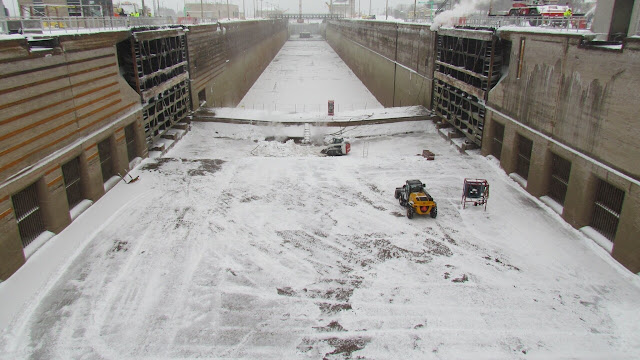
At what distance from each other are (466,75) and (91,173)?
18277 mm

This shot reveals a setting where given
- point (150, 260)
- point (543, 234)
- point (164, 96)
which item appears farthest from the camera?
point (164, 96)

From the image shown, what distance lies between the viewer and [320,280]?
36.2ft

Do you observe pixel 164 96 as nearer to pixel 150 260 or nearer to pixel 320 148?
pixel 320 148

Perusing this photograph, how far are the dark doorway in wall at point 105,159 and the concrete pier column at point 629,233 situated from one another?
1675 centimetres

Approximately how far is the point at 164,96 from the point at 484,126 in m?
16.0

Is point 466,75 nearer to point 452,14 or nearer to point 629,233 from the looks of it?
point 452,14

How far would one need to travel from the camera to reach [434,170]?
18.4 meters

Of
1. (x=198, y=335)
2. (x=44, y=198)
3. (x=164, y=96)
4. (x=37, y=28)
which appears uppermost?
(x=37, y=28)

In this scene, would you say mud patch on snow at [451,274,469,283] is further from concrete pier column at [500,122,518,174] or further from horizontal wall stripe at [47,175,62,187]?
horizontal wall stripe at [47,175,62,187]

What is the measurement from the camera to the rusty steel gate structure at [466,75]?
19781 millimetres

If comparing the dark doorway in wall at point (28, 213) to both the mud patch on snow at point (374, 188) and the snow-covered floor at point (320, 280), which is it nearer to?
the snow-covered floor at point (320, 280)

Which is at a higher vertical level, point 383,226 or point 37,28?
point 37,28

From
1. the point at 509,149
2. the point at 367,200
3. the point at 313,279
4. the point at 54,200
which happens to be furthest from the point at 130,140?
the point at 509,149

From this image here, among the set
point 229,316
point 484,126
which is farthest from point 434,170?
point 229,316
